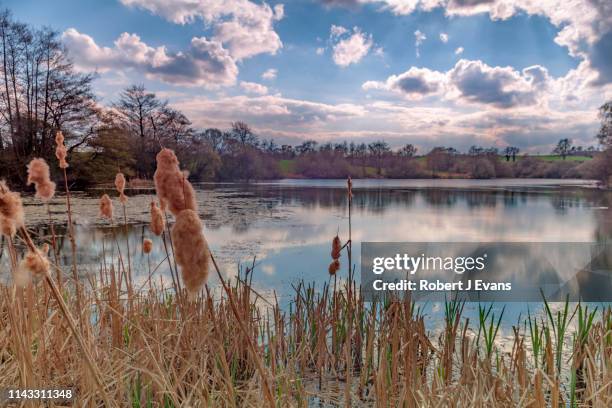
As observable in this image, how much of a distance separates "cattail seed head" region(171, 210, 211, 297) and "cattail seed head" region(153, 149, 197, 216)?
0.13 metres

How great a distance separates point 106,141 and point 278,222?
10622 mm

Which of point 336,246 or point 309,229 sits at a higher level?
point 336,246

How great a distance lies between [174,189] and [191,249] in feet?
0.81

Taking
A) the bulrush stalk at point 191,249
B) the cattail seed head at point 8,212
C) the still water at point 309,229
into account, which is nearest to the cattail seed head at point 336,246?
the bulrush stalk at point 191,249

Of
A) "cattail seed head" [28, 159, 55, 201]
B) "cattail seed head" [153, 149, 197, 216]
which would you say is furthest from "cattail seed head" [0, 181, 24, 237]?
"cattail seed head" [28, 159, 55, 201]

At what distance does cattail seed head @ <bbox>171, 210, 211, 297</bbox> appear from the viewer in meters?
0.97

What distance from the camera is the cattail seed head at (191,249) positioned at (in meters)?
0.97

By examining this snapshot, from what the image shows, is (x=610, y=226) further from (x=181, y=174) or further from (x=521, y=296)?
(x=181, y=174)

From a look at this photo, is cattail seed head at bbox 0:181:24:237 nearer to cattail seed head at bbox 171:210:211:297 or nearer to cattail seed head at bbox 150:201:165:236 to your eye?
cattail seed head at bbox 171:210:211:297

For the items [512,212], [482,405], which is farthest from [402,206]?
[482,405]

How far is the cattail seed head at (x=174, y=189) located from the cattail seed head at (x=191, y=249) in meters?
0.13

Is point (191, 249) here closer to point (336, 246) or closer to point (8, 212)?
point (8, 212)

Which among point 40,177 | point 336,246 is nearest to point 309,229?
point 336,246

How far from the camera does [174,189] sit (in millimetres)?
1146
